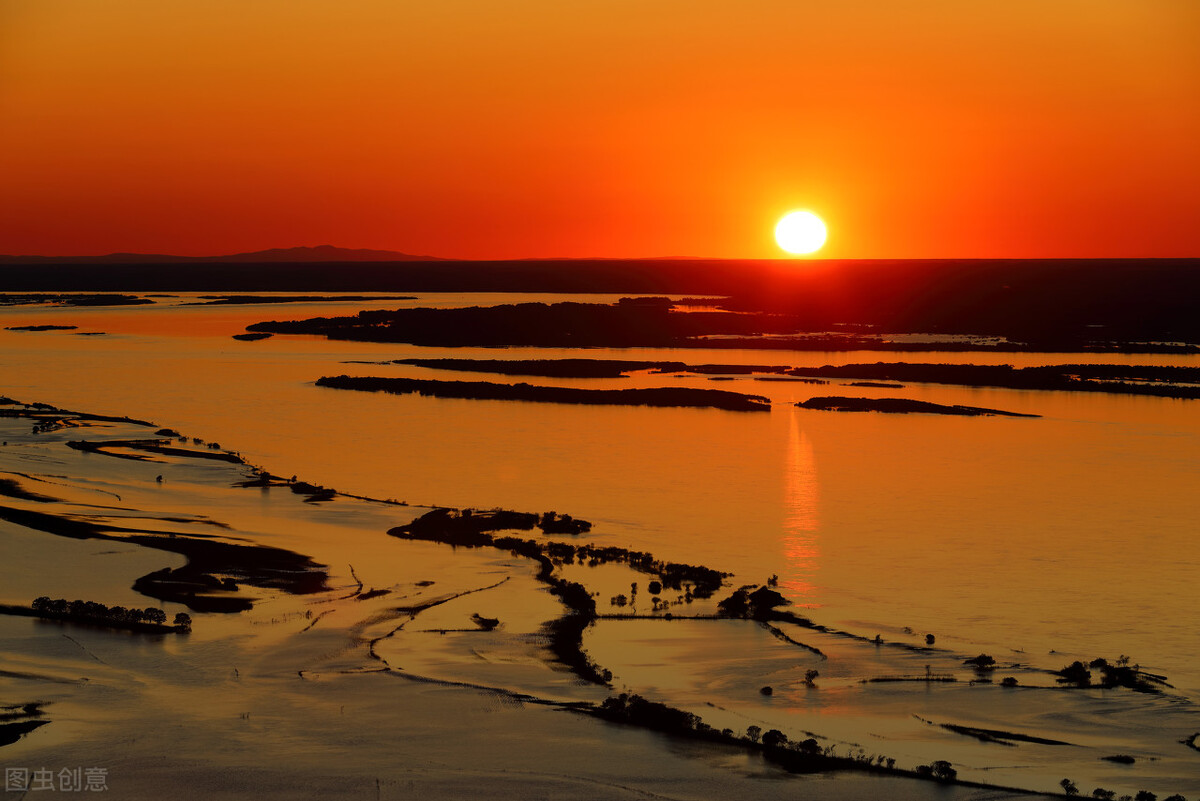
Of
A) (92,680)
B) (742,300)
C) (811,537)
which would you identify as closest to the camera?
(92,680)

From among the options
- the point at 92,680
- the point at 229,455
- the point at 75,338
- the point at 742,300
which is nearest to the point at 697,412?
the point at 229,455

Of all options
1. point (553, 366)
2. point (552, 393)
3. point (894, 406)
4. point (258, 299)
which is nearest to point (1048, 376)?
point (894, 406)

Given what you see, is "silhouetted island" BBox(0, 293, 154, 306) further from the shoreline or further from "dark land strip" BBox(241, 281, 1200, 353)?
the shoreline

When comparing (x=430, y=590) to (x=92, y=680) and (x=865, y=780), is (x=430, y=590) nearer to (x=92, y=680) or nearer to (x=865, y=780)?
(x=92, y=680)

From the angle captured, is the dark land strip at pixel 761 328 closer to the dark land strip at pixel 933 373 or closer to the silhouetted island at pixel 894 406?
the dark land strip at pixel 933 373

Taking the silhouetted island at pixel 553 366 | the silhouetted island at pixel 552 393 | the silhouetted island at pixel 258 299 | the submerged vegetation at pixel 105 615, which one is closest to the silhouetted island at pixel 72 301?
the silhouetted island at pixel 258 299

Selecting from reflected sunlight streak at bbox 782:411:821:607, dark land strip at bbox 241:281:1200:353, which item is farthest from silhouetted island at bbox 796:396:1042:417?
dark land strip at bbox 241:281:1200:353

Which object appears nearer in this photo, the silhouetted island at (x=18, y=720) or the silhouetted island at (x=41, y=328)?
the silhouetted island at (x=18, y=720)
